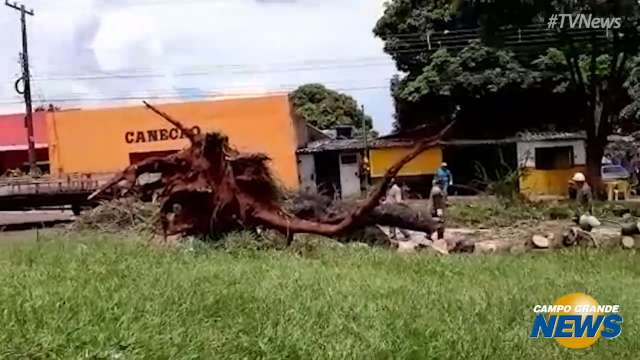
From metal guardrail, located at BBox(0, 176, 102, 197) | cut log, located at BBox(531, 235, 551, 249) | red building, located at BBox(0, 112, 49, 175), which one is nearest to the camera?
cut log, located at BBox(531, 235, 551, 249)

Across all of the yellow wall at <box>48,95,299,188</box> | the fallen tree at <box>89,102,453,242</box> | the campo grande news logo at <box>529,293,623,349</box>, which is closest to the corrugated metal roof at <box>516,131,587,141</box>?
the yellow wall at <box>48,95,299,188</box>

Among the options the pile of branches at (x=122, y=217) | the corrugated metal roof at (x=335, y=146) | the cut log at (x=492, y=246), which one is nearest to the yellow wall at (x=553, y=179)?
the corrugated metal roof at (x=335, y=146)

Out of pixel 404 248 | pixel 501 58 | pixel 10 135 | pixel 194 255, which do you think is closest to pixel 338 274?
pixel 194 255

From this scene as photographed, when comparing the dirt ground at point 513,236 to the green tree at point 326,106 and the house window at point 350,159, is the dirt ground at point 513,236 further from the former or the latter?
the green tree at point 326,106

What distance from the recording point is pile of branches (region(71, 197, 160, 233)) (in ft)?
48.3

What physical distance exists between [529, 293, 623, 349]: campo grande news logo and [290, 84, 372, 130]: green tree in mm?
47498

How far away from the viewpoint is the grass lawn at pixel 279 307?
16.4 ft

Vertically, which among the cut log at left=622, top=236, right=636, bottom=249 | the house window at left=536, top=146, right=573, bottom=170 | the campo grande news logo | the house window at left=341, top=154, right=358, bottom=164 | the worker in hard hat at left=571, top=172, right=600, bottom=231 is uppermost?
the house window at left=341, top=154, right=358, bottom=164

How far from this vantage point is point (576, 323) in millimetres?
6164

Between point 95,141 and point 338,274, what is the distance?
2747cm

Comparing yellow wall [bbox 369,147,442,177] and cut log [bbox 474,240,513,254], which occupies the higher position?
yellow wall [bbox 369,147,442,177]

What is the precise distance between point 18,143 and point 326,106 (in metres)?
21.5

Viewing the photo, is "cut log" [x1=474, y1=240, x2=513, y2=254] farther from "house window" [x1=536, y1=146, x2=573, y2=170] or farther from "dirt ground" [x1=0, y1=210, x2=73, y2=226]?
"house window" [x1=536, y1=146, x2=573, y2=170]

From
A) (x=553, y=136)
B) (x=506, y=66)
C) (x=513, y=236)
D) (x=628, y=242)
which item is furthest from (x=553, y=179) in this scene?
(x=628, y=242)
